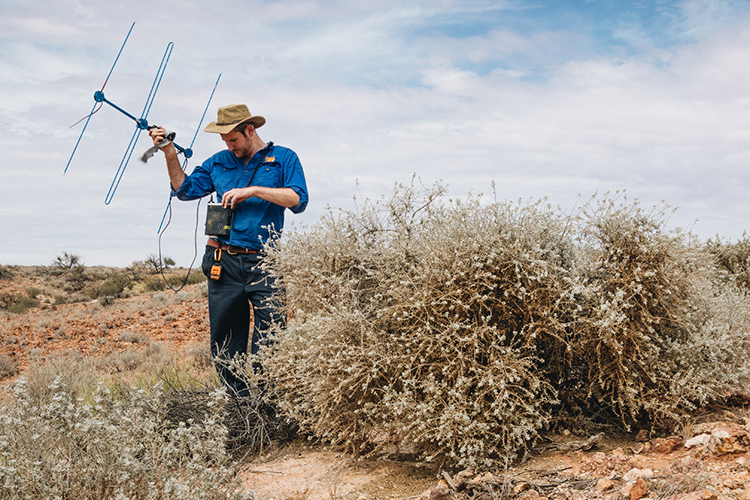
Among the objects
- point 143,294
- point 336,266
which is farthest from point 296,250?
point 143,294

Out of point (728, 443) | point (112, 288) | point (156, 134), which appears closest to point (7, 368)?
point (156, 134)

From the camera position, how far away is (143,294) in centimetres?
2119

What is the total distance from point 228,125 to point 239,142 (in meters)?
0.19

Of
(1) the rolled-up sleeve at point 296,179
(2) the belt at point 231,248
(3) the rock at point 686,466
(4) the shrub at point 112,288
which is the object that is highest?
(1) the rolled-up sleeve at point 296,179

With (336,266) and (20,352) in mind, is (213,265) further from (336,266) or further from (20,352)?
(20,352)

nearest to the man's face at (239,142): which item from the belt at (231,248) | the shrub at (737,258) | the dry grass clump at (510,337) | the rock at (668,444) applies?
the belt at (231,248)

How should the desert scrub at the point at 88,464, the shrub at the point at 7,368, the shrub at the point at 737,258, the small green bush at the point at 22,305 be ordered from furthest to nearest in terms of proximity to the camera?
the small green bush at the point at 22,305 → the shrub at the point at 7,368 → the shrub at the point at 737,258 → the desert scrub at the point at 88,464

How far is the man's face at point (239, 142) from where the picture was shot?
5.38 m

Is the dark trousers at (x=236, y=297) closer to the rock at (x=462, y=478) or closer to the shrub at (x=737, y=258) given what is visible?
the rock at (x=462, y=478)

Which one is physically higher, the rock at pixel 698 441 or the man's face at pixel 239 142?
the man's face at pixel 239 142

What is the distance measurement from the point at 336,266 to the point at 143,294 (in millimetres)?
18674

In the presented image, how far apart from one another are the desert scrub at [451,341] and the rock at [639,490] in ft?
2.52

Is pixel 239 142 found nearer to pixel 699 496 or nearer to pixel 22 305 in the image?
pixel 699 496

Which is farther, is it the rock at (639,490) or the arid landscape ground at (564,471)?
the arid landscape ground at (564,471)
